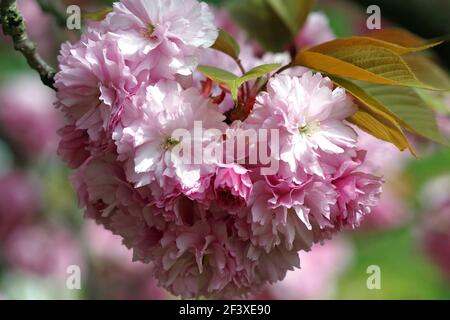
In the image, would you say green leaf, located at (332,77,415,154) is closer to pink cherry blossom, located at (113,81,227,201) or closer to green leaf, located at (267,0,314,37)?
pink cherry blossom, located at (113,81,227,201)

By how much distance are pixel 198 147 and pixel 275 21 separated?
27.1 inches

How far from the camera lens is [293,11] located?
1539mm

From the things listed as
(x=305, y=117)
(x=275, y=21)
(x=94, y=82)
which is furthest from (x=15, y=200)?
(x=305, y=117)

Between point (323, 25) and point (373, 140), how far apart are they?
44 centimetres

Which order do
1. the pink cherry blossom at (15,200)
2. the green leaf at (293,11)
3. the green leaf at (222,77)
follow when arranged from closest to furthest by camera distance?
the green leaf at (222,77) → the green leaf at (293,11) → the pink cherry blossom at (15,200)

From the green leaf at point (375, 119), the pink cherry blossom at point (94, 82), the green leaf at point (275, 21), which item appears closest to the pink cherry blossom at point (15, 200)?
the green leaf at point (275, 21)

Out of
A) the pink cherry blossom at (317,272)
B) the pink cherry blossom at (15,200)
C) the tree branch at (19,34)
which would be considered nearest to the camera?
the tree branch at (19,34)

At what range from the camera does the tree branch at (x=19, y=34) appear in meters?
1.05

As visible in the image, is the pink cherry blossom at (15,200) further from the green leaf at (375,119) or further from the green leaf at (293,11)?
the green leaf at (375,119)

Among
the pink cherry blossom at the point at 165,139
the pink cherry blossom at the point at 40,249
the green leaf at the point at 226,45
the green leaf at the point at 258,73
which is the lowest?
the pink cherry blossom at the point at 165,139

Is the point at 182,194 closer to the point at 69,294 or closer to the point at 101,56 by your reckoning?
the point at 101,56

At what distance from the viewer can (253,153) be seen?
923 millimetres
